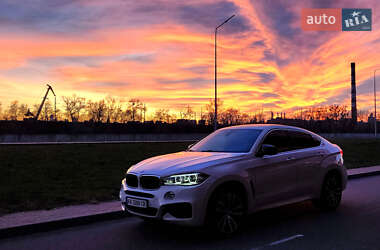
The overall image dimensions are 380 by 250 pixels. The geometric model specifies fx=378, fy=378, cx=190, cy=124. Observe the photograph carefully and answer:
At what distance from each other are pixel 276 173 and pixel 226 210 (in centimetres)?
128

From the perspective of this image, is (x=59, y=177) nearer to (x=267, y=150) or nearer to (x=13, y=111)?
(x=267, y=150)

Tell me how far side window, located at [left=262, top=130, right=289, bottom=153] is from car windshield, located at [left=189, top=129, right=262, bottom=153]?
0.22m

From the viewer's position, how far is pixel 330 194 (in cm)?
746

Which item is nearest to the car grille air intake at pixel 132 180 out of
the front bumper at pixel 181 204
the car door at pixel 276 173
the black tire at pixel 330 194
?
the front bumper at pixel 181 204

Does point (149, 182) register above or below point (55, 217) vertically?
above

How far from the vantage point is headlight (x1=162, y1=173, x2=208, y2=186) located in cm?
523

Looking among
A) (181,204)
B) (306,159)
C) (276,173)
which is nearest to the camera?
(181,204)

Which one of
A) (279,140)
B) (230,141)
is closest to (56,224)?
(230,141)

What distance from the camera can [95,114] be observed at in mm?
88938

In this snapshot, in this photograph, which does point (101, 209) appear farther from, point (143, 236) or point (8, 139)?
point (8, 139)

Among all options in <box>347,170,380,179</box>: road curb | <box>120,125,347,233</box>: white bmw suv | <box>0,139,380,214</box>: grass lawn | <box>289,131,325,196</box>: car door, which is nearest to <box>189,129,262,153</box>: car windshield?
<box>120,125,347,233</box>: white bmw suv

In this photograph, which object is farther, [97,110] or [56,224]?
[97,110]

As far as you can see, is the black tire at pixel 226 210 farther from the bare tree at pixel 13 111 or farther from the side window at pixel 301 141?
the bare tree at pixel 13 111

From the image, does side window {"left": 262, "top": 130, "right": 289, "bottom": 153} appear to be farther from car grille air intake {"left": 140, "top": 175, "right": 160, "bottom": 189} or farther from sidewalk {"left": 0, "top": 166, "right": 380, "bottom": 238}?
sidewalk {"left": 0, "top": 166, "right": 380, "bottom": 238}
